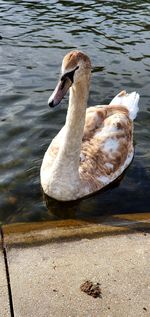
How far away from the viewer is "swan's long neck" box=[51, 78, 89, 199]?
5.88 metres

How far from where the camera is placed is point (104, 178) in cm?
646

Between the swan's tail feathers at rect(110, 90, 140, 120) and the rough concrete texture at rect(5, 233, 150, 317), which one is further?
the swan's tail feathers at rect(110, 90, 140, 120)

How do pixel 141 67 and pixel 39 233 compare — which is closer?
pixel 39 233

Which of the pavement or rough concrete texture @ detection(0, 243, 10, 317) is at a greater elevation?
rough concrete texture @ detection(0, 243, 10, 317)

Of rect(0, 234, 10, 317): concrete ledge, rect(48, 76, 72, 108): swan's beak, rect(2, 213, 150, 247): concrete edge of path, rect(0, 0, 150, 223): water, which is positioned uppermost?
rect(48, 76, 72, 108): swan's beak

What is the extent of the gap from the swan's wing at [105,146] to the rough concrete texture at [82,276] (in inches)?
68.5

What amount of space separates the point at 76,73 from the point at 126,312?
2.67 metres

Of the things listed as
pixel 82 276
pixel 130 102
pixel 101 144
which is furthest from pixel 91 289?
pixel 130 102

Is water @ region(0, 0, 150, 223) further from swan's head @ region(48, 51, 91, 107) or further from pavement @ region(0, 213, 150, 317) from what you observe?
swan's head @ region(48, 51, 91, 107)

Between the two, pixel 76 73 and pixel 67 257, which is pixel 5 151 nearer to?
pixel 76 73

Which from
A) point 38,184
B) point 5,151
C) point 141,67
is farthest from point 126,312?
point 141,67

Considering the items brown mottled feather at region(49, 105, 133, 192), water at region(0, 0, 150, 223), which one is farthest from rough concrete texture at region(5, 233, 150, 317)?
brown mottled feather at region(49, 105, 133, 192)

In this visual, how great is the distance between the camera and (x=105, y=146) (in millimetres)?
6699

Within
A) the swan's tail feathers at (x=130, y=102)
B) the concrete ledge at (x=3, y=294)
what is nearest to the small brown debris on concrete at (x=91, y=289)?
the concrete ledge at (x=3, y=294)
